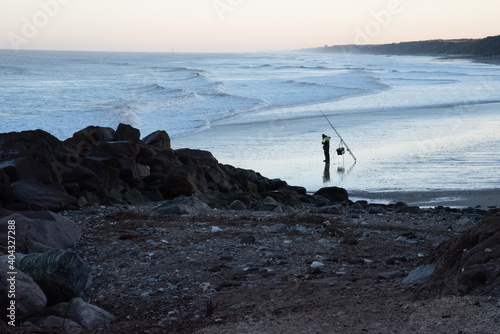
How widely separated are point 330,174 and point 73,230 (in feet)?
29.4

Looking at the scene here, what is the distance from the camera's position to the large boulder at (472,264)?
4.66m

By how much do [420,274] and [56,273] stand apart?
318 centimetres

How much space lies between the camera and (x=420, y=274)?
5.52 m

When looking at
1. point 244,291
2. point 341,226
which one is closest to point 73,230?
point 244,291

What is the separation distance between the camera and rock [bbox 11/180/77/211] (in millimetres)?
9336

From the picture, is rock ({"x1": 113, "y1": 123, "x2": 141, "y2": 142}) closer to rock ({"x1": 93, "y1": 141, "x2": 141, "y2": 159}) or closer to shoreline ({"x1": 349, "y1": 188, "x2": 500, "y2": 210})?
rock ({"x1": 93, "y1": 141, "x2": 141, "y2": 159})

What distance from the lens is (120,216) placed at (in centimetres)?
928

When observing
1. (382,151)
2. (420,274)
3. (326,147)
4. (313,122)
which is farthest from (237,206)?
(313,122)

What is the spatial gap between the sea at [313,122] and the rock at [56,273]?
947 centimetres

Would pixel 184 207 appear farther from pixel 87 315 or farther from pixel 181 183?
pixel 87 315

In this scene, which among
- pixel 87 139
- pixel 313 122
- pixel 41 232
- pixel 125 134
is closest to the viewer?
pixel 41 232

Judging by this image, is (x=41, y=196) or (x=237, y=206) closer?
(x=41, y=196)

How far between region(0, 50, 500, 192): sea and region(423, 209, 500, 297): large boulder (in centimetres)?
866

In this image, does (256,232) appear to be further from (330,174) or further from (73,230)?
(330,174)
